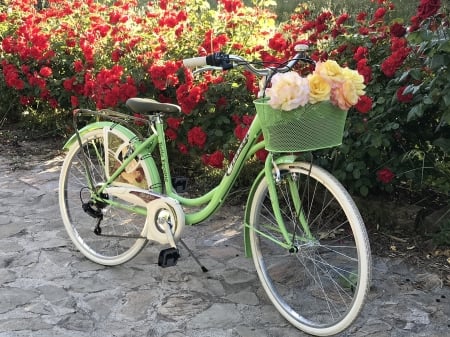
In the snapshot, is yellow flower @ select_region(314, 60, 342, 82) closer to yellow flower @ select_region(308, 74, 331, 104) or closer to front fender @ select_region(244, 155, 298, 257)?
yellow flower @ select_region(308, 74, 331, 104)

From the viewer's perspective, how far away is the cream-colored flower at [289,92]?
7.29ft

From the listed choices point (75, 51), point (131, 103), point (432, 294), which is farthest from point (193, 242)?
point (75, 51)

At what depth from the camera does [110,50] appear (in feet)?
17.6

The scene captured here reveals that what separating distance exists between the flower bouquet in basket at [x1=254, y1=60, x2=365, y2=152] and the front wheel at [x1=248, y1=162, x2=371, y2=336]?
21 cm

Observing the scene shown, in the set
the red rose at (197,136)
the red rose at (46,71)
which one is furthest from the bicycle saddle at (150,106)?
the red rose at (46,71)

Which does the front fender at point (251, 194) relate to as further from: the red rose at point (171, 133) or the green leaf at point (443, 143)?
the red rose at point (171, 133)

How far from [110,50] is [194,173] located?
4.76 feet

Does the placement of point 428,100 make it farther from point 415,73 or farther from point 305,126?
point 305,126

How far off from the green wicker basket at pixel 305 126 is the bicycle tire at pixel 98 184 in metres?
1.03

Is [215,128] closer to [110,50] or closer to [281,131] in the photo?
[110,50]

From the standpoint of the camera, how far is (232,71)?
439 centimetres

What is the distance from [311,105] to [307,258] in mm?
899

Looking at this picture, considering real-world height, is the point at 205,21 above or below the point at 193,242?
above

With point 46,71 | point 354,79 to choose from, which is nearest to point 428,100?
point 354,79
